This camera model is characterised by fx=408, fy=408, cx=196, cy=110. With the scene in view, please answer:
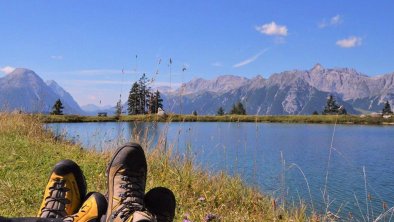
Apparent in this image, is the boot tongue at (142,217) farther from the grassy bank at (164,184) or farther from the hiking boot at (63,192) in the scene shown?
the grassy bank at (164,184)

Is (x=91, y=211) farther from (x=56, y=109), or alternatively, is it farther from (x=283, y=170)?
(x=56, y=109)

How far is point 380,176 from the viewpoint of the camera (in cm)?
1323

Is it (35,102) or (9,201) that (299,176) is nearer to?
(35,102)

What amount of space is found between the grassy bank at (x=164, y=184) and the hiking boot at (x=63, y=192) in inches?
36.2

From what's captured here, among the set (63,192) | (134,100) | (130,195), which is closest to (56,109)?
(134,100)

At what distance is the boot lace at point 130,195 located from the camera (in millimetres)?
2234

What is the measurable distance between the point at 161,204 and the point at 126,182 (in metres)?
0.28

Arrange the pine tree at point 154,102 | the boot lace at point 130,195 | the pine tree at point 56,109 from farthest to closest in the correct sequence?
the pine tree at point 56,109
the pine tree at point 154,102
the boot lace at point 130,195

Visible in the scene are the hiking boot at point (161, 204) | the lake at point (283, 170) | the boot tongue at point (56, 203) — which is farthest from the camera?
the lake at point (283, 170)

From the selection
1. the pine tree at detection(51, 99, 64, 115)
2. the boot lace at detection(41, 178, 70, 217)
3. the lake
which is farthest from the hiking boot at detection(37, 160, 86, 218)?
the pine tree at detection(51, 99, 64, 115)

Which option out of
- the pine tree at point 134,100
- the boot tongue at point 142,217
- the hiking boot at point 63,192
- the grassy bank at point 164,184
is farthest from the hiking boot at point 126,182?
the pine tree at point 134,100

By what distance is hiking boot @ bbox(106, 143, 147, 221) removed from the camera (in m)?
2.32

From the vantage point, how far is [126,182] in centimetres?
260

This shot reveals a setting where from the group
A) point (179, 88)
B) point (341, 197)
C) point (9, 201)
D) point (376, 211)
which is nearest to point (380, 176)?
point (341, 197)
